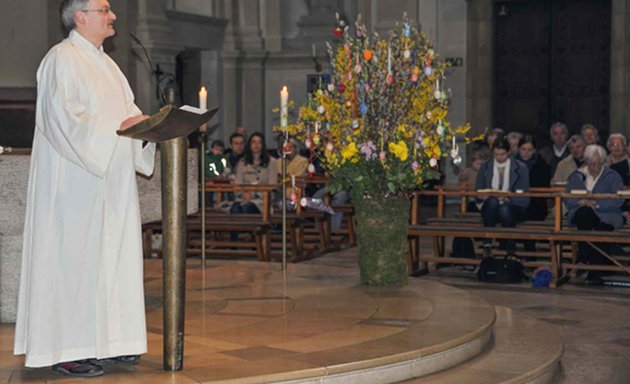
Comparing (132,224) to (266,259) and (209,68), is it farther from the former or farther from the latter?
(209,68)

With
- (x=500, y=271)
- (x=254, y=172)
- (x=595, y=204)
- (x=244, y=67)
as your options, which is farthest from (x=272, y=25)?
(x=500, y=271)

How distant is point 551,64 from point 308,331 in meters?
12.8

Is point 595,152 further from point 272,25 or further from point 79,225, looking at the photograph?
point 272,25

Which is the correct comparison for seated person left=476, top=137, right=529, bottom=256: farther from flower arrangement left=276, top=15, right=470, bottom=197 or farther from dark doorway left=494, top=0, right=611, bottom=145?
dark doorway left=494, top=0, right=611, bottom=145

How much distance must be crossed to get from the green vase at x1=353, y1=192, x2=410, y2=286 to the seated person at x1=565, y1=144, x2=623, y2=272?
2975 millimetres

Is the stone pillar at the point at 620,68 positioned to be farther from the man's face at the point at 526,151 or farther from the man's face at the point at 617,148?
the man's face at the point at 526,151

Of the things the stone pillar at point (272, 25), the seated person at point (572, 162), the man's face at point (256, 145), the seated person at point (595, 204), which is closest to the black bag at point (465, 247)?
the seated person at point (595, 204)

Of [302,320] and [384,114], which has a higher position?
[384,114]

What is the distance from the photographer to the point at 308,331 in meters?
6.90

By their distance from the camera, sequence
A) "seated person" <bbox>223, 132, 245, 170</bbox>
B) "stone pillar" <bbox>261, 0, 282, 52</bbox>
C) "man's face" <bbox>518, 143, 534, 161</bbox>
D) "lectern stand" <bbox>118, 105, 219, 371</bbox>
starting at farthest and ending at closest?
"stone pillar" <bbox>261, 0, 282, 52</bbox>
"seated person" <bbox>223, 132, 245, 170</bbox>
"man's face" <bbox>518, 143, 534, 161</bbox>
"lectern stand" <bbox>118, 105, 219, 371</bbox>

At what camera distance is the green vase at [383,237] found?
340 inches

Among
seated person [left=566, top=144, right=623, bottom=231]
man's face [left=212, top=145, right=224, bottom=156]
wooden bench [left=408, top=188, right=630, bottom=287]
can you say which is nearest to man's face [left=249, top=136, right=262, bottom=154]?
man's face [left=212, top=145, right=224, bottom=156]

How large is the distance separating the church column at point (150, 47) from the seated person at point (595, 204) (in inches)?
319

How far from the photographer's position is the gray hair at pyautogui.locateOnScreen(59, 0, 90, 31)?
5.58 meters
